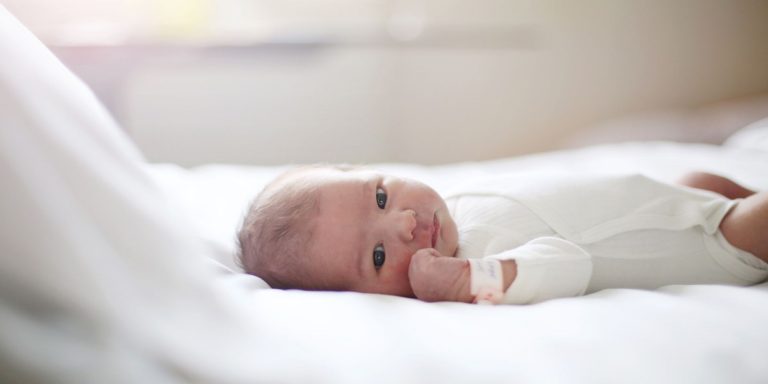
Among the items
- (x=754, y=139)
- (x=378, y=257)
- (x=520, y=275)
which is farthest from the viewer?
(x=754, y=139)

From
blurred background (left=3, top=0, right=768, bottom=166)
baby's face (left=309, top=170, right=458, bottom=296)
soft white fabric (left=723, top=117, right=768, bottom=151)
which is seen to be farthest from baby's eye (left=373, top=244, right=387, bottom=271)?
blurred background (left=3, top=0, right=768, bottom=166)

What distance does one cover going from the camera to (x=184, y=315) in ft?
1.48

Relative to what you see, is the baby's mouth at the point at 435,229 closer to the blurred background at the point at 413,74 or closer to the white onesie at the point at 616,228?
the white onesie at the point at 616,228

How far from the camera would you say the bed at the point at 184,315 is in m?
0.42

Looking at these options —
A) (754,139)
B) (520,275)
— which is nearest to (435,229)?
(520,275)

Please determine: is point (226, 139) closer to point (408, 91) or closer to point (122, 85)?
point (122, 85)

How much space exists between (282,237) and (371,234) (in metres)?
0.11

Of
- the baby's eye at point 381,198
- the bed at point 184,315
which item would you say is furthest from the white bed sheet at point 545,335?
the baby's eye at point 381,198

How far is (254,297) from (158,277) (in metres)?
0.25

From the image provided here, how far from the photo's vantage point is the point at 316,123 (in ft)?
9.21

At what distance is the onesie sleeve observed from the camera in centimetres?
79

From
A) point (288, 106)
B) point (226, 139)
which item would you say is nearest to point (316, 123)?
point (288, 106)

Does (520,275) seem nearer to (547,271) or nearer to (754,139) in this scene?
(547,271)

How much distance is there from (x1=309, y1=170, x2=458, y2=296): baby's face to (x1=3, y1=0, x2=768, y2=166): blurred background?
155 cm
